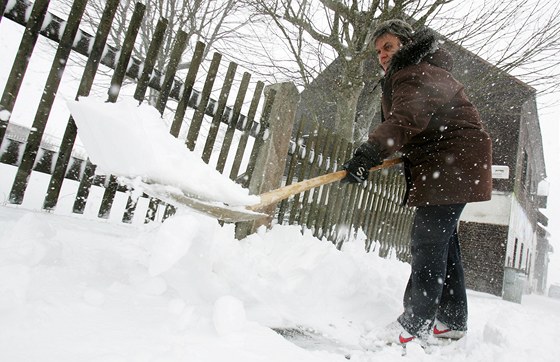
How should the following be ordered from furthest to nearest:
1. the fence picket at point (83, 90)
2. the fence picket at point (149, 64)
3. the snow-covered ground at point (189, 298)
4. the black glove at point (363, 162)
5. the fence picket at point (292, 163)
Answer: the fence picket at point (292, 163), the fence picket at point (149, 64), the fence picket at point (83, 90), the black glove at point (363, 162), the snow-covered ground at point (189, 298)

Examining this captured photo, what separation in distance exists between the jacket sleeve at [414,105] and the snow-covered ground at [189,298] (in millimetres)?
994

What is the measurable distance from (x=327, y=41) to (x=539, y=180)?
56.9 feet

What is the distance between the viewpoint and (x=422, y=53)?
1977 millimetres

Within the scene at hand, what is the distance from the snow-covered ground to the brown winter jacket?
839mm

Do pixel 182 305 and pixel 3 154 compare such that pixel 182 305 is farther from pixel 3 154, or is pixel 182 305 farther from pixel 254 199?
pixel 3 154

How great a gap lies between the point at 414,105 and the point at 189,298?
1.53 m

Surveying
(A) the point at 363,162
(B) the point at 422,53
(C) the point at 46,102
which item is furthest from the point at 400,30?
(C) the point at 46,102

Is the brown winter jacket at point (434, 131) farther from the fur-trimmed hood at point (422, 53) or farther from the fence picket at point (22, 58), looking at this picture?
the fence picket at point (22, 58)

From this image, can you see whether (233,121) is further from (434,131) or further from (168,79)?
(434,131)

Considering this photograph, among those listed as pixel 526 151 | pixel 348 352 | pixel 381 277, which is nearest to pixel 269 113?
pixel 381 277

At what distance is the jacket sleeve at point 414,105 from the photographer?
184cm

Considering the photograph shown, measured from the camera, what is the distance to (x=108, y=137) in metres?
1.42

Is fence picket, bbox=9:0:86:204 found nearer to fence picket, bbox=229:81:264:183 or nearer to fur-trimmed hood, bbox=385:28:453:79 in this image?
fence picket, bbox=229:81:264:183

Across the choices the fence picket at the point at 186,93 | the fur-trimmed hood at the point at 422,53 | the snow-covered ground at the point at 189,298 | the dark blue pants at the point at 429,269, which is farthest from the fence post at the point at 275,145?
the dark blue pants at the point at 429,269
